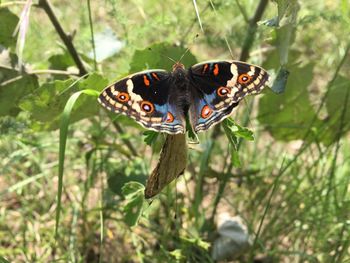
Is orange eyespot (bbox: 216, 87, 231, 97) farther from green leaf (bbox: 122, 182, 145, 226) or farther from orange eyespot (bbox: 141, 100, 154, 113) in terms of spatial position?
green leaf (bbox: 122, 182, 145, 226)

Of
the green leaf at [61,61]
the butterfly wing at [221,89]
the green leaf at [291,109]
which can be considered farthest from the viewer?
the green leaf at [291,109]

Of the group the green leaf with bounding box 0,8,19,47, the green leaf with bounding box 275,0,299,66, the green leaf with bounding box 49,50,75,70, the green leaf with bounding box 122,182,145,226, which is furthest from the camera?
the green leaf with bounding box 49,50,75,70

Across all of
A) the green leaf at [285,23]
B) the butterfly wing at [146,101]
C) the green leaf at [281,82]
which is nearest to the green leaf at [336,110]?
the green leaf at [285,23]

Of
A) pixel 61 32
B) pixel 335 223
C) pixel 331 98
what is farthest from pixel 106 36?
pixel 335 223

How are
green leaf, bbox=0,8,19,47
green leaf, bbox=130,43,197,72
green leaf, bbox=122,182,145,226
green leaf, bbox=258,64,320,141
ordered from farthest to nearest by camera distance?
1. green leaf, bbox=258,64,320,141
2. green leaf, bbox=0,8,19,47
3. green leaf, bbox=130,43,197,72
4. green leaf, bbox=122,182,145,226

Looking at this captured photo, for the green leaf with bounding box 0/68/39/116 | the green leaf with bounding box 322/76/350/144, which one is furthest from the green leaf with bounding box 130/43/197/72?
the green leaf with bounding box 322/76/350/144

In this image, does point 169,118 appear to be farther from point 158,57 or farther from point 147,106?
point 158,57

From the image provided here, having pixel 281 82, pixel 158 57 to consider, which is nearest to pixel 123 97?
pixel 158 57

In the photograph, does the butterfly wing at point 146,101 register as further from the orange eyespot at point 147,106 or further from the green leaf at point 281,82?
the green leaf at point 281,82
